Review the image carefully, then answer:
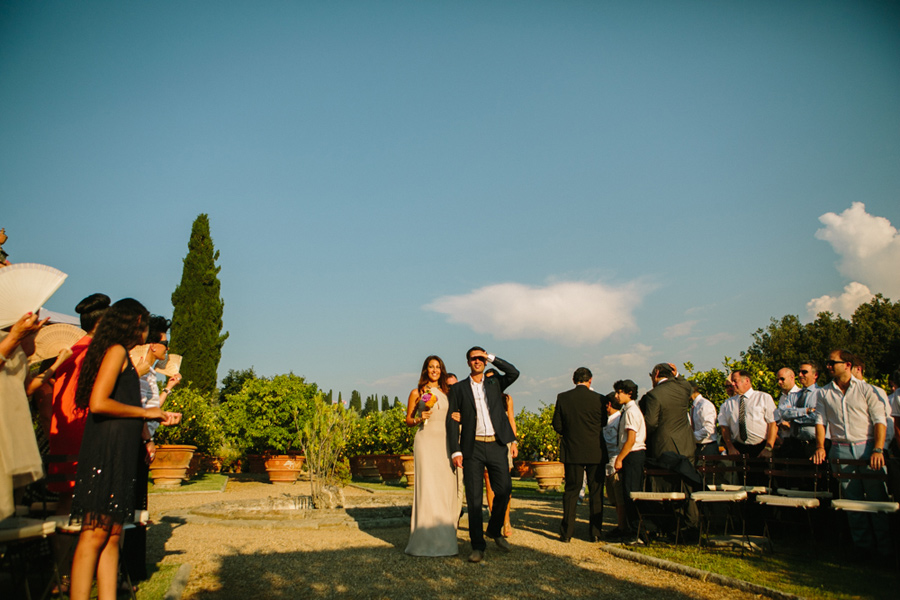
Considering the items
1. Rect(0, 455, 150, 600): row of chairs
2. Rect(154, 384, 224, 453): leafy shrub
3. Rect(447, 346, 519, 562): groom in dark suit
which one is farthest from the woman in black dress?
Rect(154, 384, 224, 453): leafy shrub

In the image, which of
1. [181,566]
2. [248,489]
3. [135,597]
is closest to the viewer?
[135,597]

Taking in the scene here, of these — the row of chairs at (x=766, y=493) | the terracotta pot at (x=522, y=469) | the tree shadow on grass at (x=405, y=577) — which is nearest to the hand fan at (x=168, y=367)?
the tree shadow on grass at (x=405, y=577)

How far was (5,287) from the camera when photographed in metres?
3.46

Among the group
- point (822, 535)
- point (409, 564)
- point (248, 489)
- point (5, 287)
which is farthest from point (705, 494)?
point (248, 489)

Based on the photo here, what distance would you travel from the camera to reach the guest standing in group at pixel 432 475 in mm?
5906

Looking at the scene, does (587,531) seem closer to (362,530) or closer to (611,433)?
(611,433)

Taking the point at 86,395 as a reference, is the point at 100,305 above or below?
above

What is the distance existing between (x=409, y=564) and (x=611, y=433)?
379 cm

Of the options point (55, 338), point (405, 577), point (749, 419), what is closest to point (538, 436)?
point (749, 419)

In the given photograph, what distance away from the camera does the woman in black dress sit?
10.3 feet

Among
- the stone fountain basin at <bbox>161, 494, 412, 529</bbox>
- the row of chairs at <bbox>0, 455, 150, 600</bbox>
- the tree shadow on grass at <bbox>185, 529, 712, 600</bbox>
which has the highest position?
the row of chairs at <bbox>0, 455, 150, 600</bbox>

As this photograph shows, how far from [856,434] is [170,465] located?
1332 cm

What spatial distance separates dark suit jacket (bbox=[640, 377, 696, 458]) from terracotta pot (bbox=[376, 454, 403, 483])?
33.7ft

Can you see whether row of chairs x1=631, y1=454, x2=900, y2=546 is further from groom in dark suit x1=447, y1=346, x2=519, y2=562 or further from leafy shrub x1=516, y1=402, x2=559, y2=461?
leafy shrub x1=516, y1=402, x2=559, y2=461
